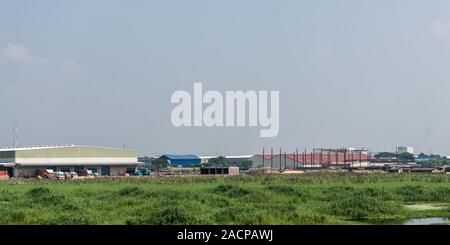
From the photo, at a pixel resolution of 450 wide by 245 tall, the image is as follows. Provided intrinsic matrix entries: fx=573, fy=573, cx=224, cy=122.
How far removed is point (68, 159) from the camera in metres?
48.8

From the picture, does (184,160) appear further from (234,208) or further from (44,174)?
(234,208)

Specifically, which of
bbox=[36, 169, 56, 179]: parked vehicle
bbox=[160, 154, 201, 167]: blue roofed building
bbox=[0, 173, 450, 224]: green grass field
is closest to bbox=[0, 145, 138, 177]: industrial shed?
bbox=[36, 169, 56, 179]: parked vehicle

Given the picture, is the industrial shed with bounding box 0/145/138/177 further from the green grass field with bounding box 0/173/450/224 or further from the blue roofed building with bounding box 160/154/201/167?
the green grass field with bounding box 0/173/450/224

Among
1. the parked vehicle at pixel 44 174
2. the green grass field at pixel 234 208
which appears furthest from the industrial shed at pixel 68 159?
the green grass field at pixel 234 208

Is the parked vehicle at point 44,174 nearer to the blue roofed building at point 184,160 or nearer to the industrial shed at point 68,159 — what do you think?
the industrial shed at point 68,159

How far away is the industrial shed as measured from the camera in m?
46.9

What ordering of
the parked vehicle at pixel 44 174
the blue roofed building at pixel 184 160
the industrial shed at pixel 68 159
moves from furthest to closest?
the blue roofed building at pixel 184 160 < the industrial shed at pixel 68 159 < the parked vehicle at pixel 44 174

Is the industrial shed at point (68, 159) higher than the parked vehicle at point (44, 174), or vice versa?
the industrial shed at point (68, 159)

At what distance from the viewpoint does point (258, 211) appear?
43.4 feet

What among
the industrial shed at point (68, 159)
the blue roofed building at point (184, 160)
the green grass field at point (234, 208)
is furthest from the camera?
the blue roofed building at point (184, 160)

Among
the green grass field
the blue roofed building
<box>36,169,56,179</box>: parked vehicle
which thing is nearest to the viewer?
the green grass field

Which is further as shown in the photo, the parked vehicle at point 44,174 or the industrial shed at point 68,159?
the industrial shed at point 68,159

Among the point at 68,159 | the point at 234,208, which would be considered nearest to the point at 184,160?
the point at 68,159

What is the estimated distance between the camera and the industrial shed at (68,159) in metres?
46.9
